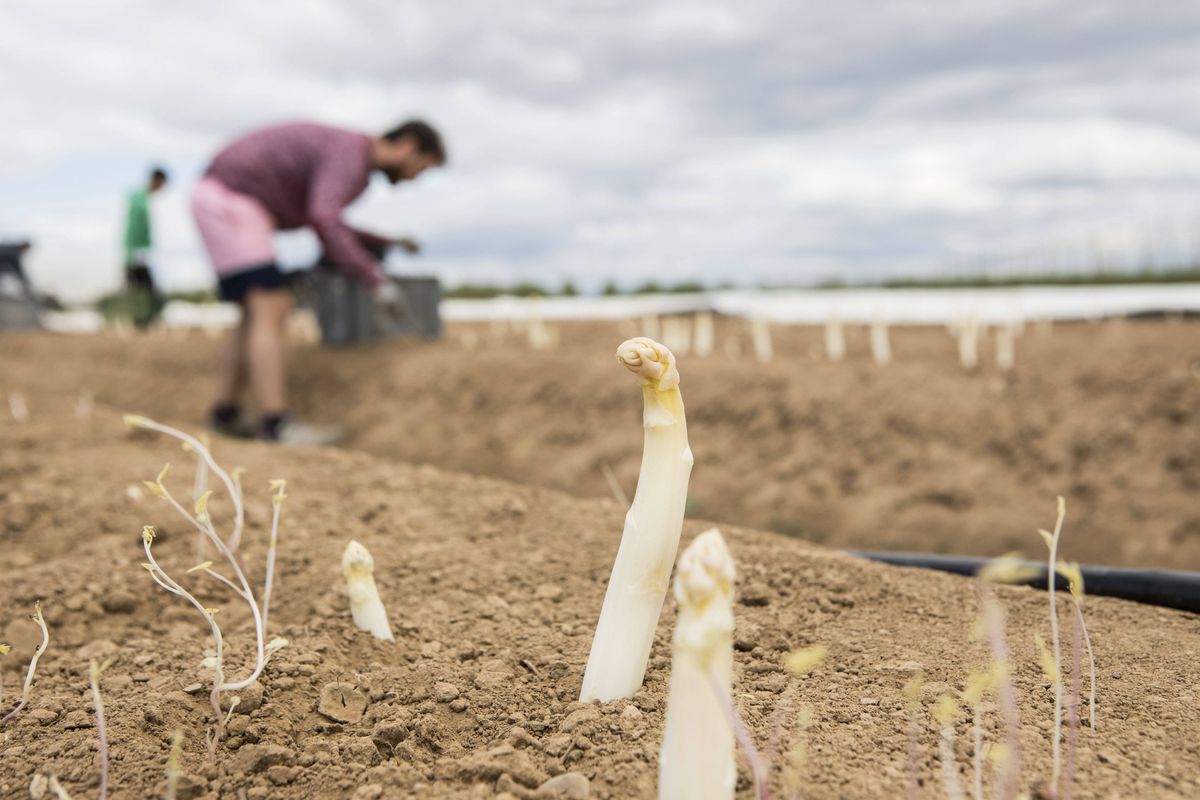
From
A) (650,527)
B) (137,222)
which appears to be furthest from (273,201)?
(137,222)

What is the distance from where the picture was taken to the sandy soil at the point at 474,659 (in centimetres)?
100

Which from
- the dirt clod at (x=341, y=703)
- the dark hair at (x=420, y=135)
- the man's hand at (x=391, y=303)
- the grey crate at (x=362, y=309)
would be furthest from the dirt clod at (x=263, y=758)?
the grey crate at (x=362, y=309)

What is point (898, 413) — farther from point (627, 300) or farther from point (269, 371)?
point (627, 300)

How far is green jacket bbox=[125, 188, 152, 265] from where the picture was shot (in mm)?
9609

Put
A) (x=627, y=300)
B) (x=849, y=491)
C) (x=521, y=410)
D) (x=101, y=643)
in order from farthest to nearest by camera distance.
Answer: (x=627, y=300) < (x=521, y=410) < (x=849, y=491) < (x=101, y=643)

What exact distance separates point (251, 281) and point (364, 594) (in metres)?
3.43

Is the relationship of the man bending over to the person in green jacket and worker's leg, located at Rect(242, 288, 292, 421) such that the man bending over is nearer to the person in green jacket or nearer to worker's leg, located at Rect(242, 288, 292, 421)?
worker's leg, located at Rect(242, 288, 292, 421)

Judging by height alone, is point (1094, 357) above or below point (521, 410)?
above

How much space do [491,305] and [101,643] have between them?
13.0m

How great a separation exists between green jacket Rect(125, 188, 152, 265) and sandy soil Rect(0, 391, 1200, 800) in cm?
828

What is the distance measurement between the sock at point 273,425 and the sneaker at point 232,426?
0.56 metres

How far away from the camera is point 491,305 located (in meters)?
14.3

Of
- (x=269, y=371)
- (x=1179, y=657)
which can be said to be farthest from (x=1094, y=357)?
(x=269, y=371)

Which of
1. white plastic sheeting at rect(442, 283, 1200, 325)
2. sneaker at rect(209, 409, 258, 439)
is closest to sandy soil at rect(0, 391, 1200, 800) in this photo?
sneaker at rect(209, 409, 258, 439)
